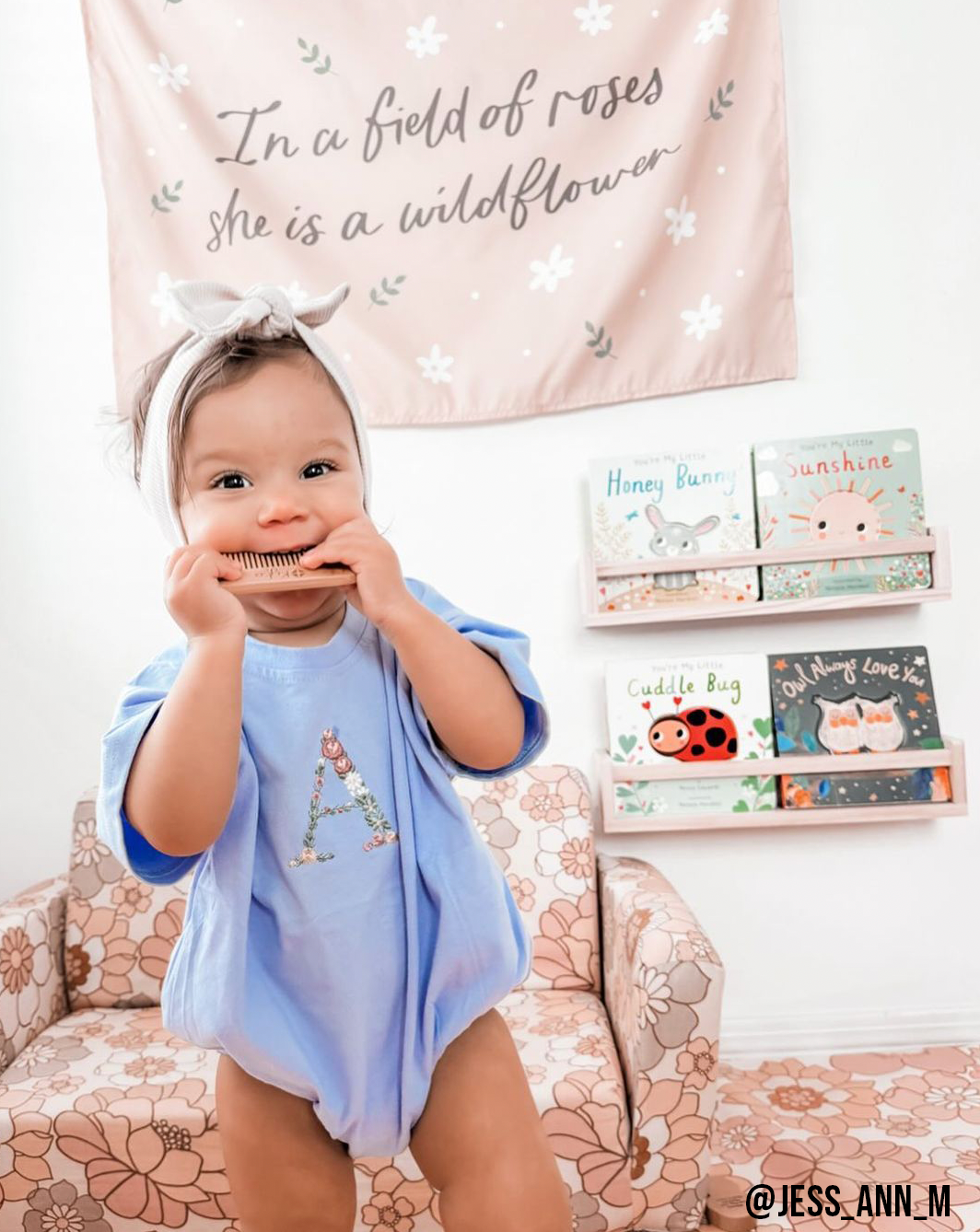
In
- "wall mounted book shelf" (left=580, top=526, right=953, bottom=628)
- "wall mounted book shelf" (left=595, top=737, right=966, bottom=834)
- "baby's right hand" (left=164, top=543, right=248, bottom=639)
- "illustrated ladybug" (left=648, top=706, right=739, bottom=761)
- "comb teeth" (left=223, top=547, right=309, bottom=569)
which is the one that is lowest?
"wall mounted book shelf" (left=595, top=737, right=966, bottom=834)

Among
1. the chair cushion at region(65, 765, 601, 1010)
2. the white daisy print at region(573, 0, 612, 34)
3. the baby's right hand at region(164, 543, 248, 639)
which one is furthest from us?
the white daisy print at region(573, 0, 612, 34)

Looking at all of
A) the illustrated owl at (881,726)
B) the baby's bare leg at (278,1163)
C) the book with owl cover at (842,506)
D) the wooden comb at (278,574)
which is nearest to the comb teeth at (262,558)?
the wooden comb at (278,574)

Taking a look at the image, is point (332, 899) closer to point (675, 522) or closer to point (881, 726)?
point (675, 522)

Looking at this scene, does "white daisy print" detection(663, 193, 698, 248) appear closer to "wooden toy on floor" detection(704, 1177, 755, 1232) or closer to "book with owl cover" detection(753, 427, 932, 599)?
"book with owl cover" detection(753, 427, 932, 599)

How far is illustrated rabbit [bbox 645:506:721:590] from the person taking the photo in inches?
79.4

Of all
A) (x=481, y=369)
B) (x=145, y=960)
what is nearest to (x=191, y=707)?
(x=145, y=960)

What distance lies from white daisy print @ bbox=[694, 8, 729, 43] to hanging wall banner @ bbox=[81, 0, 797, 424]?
16 mm

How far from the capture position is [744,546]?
2010 millimetres

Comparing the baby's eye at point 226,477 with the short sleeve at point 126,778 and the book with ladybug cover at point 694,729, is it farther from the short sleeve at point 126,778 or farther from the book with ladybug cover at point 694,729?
the book with ladybug cover at point 694,729

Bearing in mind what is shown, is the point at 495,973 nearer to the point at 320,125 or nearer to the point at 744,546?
the point at 744,546

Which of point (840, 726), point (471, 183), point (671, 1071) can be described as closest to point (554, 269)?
point (471, 183)

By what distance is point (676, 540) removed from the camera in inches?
79.4

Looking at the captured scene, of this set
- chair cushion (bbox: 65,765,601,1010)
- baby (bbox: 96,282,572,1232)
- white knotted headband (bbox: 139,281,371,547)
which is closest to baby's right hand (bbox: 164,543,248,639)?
baby (bbox: 96,282,572,1232)

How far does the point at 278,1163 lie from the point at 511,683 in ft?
1.45
